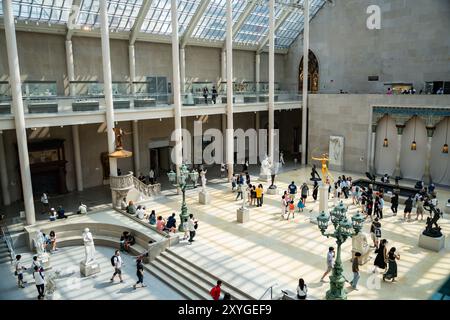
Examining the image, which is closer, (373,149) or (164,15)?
(164,15)

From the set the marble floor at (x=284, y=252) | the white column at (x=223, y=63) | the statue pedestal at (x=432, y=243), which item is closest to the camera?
the marble floor at (x=284, y=252)

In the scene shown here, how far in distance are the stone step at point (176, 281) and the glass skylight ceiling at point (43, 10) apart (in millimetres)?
14820

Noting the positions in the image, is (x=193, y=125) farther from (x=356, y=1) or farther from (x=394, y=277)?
(x=394, y=277)

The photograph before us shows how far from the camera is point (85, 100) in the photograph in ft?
61.6

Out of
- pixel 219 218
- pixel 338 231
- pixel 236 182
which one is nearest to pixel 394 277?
pixel 338 231

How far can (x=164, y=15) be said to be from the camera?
24.9 meters

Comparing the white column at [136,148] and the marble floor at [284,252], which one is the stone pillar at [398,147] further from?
the white column at [136,148]

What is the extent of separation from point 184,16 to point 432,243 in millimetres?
20125

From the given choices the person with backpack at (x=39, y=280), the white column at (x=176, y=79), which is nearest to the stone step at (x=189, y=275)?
the person with backpack at (x=39, y=280)

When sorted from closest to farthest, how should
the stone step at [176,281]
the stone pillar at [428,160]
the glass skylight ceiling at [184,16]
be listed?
the stone step at [176,281] < the glass skylight ceiling at [184,16] < the stone pillar at [428,160]

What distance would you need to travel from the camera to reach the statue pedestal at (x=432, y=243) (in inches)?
552

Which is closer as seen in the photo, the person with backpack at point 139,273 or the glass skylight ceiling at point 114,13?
the person with backpack at point 139,273

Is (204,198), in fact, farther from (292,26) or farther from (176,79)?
(292,26)

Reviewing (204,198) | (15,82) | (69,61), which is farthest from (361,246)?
(69,61)
